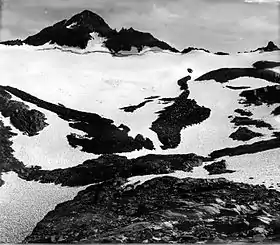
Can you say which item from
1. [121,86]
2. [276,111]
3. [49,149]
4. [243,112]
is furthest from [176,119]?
[121,86]

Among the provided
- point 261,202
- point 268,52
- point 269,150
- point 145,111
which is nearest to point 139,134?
point 145,111

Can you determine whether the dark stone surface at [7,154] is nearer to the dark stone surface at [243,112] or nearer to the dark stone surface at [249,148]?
the dark stone surface at [249,148]

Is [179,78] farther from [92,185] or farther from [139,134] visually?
[92,185]

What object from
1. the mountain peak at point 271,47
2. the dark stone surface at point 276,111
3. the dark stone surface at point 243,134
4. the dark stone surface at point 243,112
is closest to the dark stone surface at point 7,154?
the dark stone surface at point 243,134

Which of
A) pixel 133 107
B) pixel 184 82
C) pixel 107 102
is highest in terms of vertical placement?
pixel 184 82

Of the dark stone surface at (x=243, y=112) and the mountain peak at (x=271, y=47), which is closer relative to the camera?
Answer: the dark stone surface at (x=243, y=112)

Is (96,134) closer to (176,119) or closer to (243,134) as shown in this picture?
(176,119)
